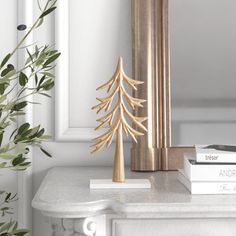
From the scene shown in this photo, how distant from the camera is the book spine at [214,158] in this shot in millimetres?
955

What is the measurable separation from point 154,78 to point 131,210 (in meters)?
0.50

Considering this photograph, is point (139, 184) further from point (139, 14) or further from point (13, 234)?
point (139, 14)

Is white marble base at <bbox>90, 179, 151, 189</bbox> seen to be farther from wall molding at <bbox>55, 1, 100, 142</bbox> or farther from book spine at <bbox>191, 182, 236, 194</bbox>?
wall molding at <bbox>55, 1, 100, 142</bbox>

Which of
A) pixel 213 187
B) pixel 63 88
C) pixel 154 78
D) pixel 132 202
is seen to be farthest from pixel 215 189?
pixel 63 88

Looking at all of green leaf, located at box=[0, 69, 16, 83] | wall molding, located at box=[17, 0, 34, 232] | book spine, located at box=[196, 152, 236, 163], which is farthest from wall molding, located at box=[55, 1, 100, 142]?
book spine, located at box=[196, 152, 236, 163]

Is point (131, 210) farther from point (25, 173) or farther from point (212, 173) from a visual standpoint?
point (25, 173)

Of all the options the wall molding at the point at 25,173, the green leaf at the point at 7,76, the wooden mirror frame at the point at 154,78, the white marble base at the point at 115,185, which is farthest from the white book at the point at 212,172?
the wall molding at the point at 25,173

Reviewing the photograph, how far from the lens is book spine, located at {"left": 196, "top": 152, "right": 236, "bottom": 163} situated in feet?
3.13

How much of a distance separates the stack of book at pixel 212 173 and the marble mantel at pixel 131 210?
0.02m

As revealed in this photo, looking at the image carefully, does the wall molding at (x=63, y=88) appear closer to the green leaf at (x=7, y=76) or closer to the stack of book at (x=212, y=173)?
the green leaf at (x=7, y=76)

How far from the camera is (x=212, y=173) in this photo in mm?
942

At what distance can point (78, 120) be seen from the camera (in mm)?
1325

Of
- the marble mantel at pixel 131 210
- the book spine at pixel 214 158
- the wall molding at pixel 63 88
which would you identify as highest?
the wall molding at pixel 63 88

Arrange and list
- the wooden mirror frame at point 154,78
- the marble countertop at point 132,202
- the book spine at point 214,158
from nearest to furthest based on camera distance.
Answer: the marble countertop at point 132,202
the book spine at point 214,158
the wooden mirror frame at point 154,78
